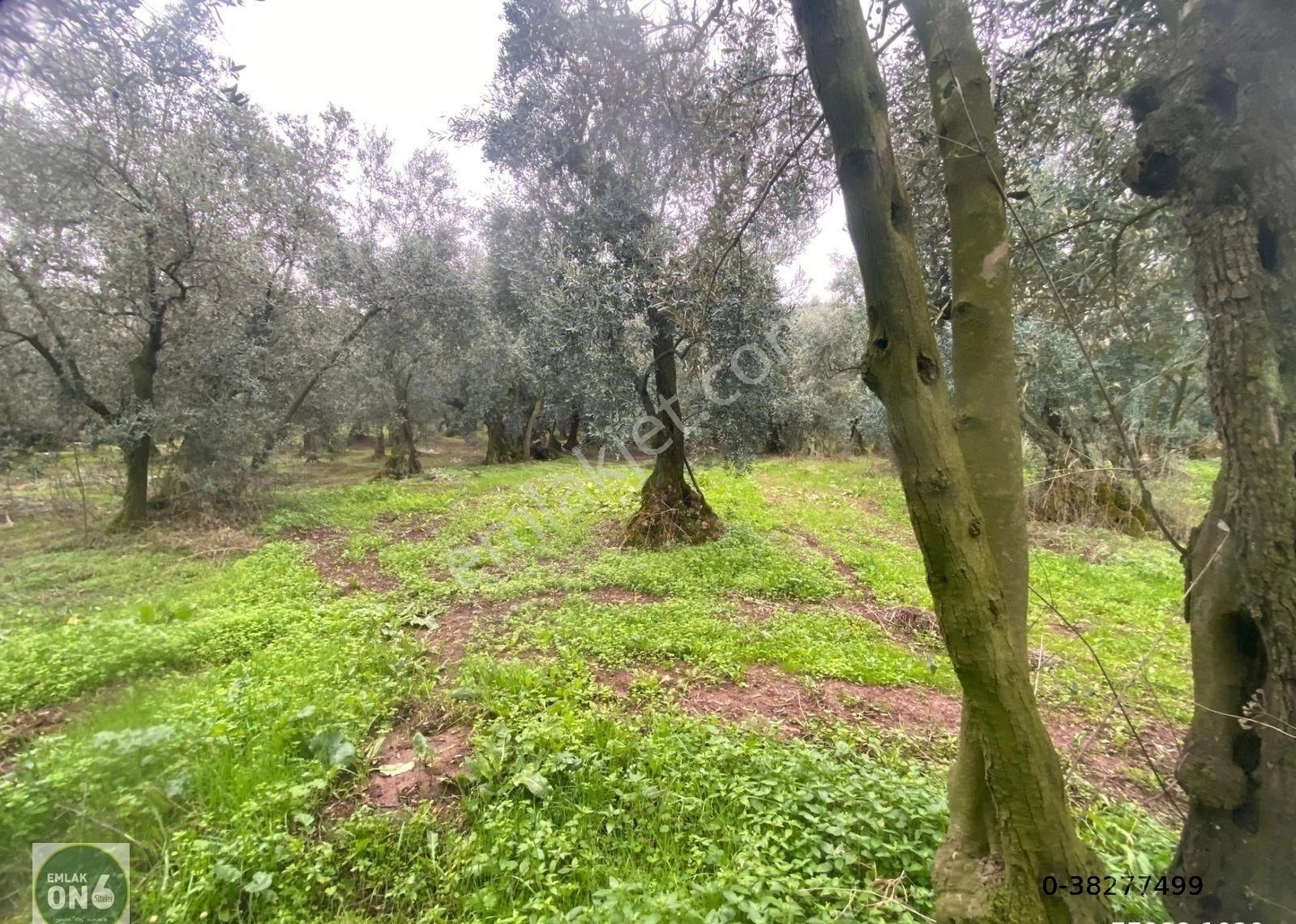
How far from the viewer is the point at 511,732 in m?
3.59

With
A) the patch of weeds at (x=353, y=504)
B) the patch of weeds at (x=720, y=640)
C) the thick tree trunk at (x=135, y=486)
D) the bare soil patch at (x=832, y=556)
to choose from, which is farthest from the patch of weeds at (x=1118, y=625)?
the thick tree trunk at (x=135, y=486)

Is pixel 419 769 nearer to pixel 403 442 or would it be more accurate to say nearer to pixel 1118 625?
pixel 1118 625

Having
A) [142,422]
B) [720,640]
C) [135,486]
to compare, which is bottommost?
[720,640]

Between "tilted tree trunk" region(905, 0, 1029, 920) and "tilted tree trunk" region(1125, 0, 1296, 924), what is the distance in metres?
0.54

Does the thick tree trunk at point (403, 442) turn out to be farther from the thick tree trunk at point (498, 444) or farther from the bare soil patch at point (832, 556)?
the bare soil patch at point (832, 556)

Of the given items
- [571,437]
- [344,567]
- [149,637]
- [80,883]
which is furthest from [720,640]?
[571,437]

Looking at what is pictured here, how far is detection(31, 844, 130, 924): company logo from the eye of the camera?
2438 mm

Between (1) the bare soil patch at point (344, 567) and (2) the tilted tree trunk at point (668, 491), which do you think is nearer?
(1) the bare soil patch at point (344, 567)

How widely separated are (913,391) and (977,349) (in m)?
1.01

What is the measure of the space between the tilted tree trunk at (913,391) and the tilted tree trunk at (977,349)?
68 cm

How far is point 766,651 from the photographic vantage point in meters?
4.96

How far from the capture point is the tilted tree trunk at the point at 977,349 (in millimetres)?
2070

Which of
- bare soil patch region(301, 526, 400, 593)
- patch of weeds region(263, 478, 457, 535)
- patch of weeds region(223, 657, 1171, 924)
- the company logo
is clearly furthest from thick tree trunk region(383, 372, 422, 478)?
patch of weeds region(223, 657, 1171, 924)

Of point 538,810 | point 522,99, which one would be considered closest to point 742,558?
point 538,810
